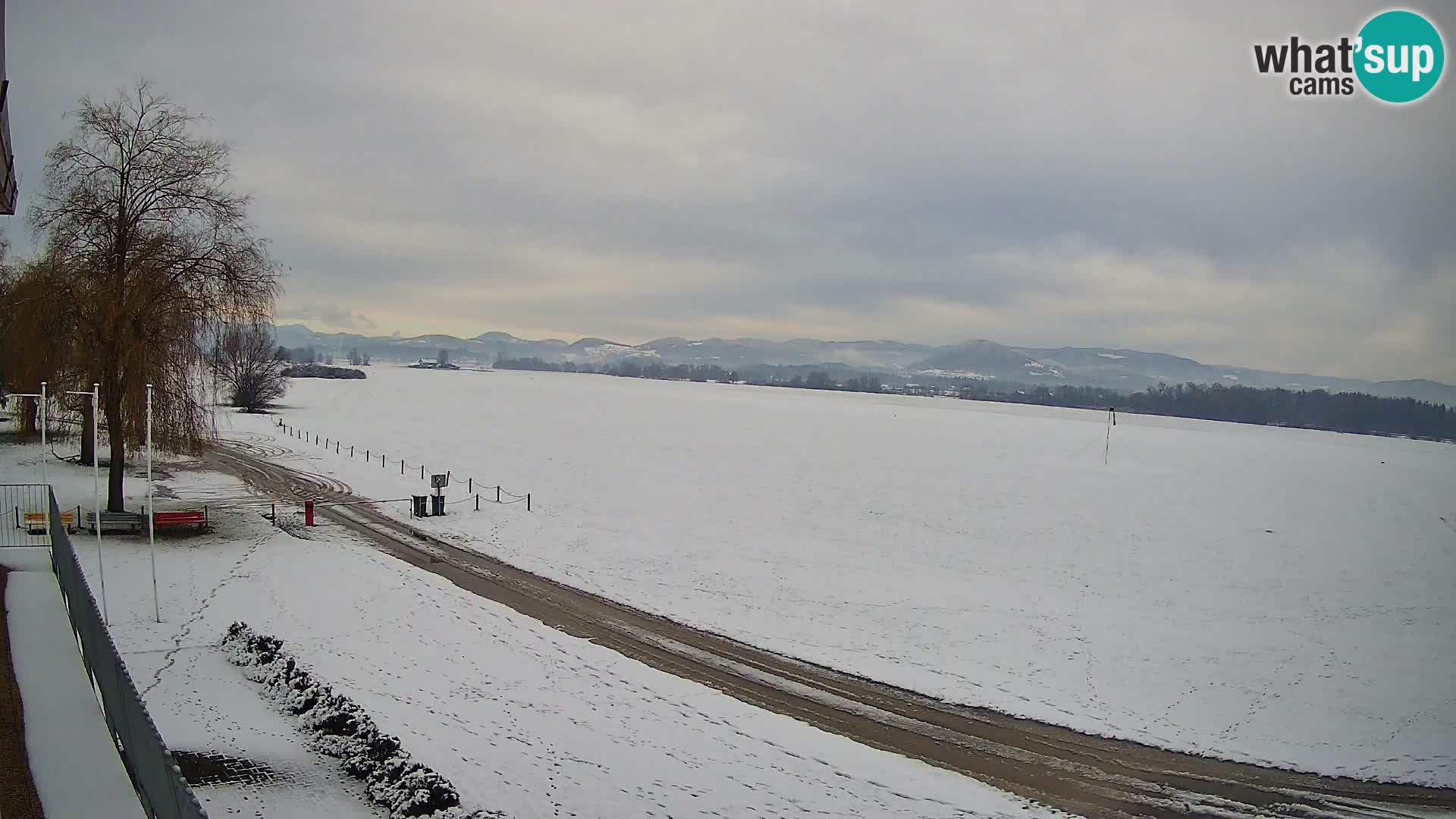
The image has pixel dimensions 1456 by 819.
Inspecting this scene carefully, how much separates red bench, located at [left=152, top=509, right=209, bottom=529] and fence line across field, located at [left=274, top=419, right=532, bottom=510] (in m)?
7.68

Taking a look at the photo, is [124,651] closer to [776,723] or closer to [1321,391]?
[776,723]

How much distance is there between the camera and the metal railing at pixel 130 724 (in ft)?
21.1

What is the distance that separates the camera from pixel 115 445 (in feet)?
81.7

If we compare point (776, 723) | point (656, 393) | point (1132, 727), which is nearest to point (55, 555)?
point (776, 723)

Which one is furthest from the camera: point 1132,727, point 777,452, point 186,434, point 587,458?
point 777,452

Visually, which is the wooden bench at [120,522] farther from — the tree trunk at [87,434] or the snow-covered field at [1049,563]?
the snow-covered field at [1049,563]

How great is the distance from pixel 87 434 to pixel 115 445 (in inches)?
369

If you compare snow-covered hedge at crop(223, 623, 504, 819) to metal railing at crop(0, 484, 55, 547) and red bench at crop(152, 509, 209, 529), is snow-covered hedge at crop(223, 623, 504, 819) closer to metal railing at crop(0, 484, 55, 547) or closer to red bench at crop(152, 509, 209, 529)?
metal railing at crop(0, 484, 55, 547)

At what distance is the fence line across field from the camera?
3438cm

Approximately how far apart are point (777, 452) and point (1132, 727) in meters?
38.9

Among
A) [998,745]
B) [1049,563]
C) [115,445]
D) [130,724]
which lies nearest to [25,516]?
[115,445]

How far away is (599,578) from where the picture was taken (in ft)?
73.2

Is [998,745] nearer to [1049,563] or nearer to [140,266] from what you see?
[1049,563]

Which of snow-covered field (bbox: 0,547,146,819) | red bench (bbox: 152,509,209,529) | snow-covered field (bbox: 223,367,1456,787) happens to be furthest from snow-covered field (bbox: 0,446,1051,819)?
red bench (bbox: 152,509,209,529)
